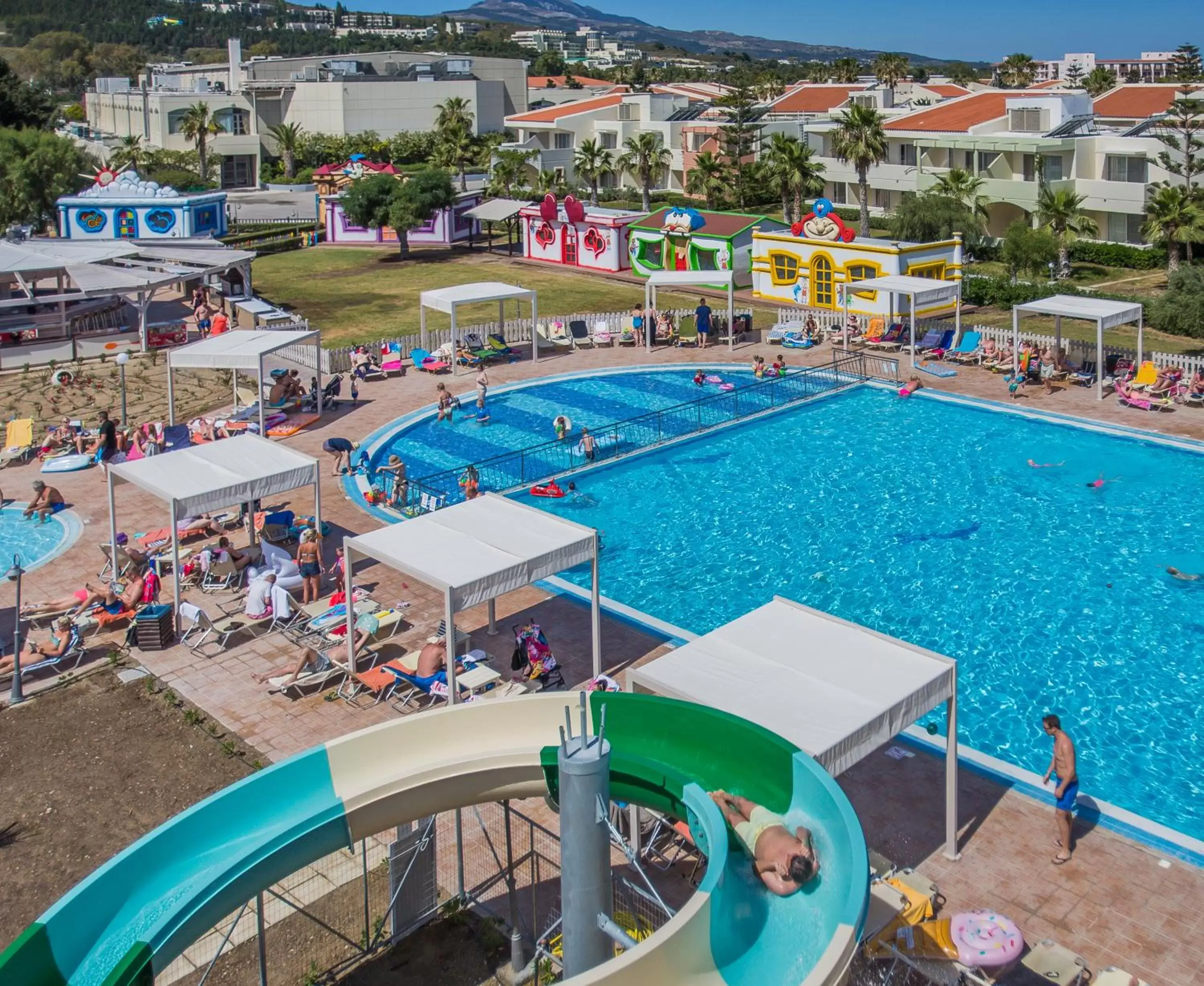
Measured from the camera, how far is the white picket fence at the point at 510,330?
108ft

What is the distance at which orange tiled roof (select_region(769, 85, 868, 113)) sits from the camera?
8194 centimetres

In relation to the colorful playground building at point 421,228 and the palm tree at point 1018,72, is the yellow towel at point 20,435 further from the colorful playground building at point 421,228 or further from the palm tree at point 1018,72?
the palm tree at point 1018,72

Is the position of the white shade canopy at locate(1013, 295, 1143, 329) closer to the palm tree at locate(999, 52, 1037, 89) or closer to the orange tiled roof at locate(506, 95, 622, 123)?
the orange tiled roof at locate(506, 95, 622, 123)

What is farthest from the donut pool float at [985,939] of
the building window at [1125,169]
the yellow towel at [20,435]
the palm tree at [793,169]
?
the building window at [1125,169]

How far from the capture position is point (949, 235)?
156ft

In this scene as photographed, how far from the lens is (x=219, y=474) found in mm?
18625

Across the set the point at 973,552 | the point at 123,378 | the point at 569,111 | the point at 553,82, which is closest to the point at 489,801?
the point at 973,552

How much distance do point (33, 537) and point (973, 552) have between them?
16366 mm

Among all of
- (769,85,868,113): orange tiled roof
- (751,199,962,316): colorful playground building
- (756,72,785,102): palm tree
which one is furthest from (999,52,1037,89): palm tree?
(751,199,962,316): colorful playground building

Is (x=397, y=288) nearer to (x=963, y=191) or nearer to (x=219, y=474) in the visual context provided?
(x=963, y=191)

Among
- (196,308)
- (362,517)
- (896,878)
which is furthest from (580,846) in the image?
(196,308)

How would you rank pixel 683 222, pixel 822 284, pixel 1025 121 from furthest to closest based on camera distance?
pixel 1025 121
pixel 683 222
pixel 822 284

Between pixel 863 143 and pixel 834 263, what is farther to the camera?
pixel 863 143

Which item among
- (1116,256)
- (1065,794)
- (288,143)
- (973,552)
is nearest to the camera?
(1065,794)
